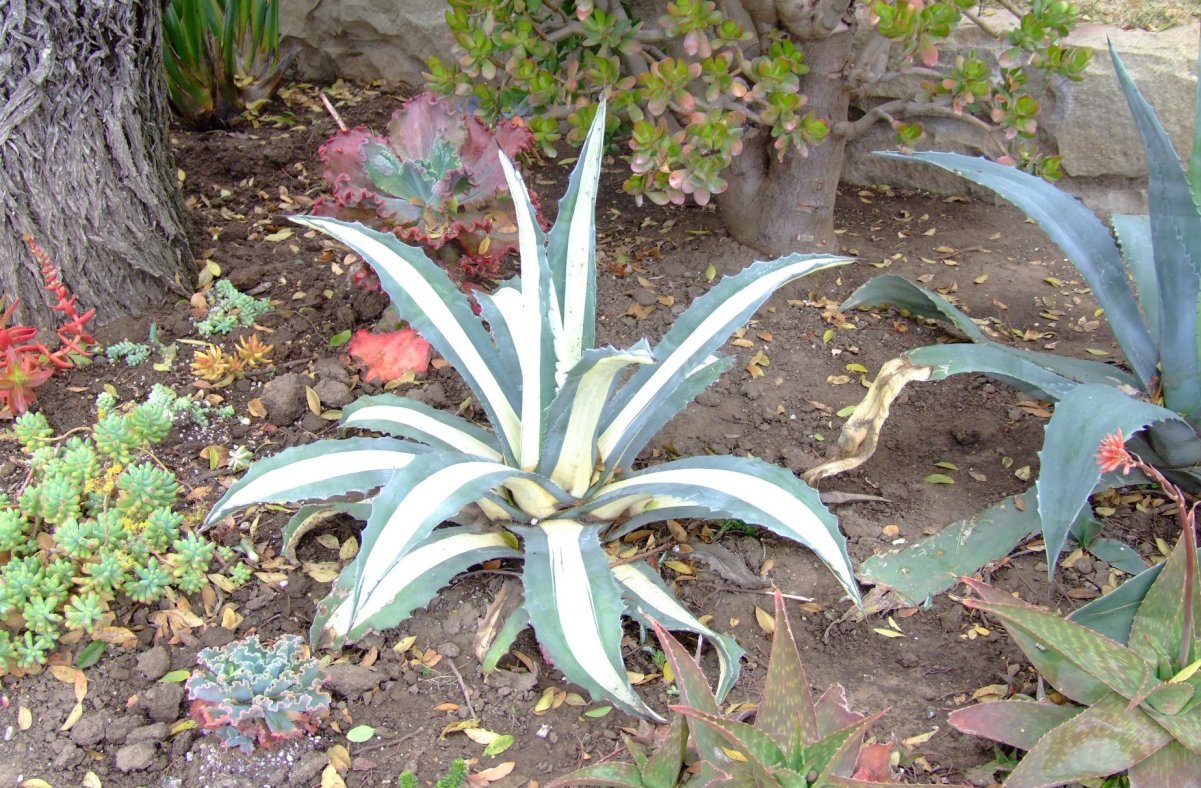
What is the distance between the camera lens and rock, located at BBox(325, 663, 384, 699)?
1.73m

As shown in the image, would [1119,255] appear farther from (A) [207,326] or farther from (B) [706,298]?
(A) [207,326]

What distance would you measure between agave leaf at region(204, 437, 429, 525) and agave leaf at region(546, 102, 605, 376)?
344mm

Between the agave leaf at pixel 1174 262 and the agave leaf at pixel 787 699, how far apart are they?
1096 millimetres

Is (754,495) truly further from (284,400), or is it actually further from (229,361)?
(229,361)

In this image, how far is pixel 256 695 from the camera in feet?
5.14

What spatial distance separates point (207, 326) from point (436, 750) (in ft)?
4.54

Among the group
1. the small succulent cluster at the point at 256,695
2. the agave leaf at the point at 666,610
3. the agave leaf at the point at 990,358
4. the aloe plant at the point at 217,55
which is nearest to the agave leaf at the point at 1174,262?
the agave leaf at the point at 990,358

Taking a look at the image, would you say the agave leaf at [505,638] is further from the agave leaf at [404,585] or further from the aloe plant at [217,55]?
the aloe plant at [217,55]

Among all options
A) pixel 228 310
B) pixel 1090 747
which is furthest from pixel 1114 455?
pixel 228 310

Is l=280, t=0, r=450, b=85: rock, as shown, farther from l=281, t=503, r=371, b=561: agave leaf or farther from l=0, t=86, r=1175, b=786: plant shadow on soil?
l=281, t=503, r=371, b=561: agave leaf

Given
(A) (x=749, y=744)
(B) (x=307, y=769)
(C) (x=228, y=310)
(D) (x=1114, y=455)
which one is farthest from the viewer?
(C) (x=228, y=310)

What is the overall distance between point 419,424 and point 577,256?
451 mm

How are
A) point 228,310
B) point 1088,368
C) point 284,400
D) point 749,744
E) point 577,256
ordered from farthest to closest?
point 228,310
point 284,400
point 1088,368
point 577,256
point 749,744

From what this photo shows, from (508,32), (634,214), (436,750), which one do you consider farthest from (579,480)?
(634,214)
